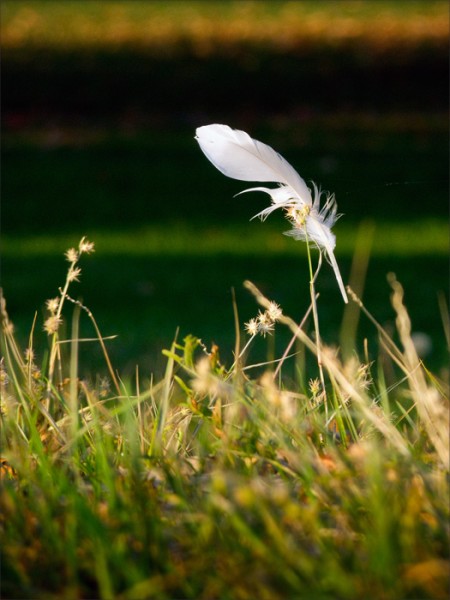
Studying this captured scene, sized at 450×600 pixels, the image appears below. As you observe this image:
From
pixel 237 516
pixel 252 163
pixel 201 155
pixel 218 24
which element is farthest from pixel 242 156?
pixel 218 24

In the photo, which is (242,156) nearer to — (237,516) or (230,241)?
(237,516)

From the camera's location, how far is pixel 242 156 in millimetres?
2010

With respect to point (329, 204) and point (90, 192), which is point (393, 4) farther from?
point (329, 204)

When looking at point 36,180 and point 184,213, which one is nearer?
point 184,213

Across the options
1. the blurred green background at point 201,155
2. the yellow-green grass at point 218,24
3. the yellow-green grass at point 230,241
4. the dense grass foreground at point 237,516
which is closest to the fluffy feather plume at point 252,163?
the dense grass foreground at point 237,516

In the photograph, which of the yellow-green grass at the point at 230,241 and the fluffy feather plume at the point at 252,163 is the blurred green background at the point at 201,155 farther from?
the fluffy feather plume at the point at 252,163

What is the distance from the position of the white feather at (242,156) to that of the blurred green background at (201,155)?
2.67m

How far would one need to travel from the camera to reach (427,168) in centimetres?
1067

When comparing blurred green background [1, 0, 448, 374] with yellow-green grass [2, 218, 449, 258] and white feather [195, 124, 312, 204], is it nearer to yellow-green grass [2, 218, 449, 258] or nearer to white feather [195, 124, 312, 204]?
yellow-green grass [2, 218, 449, 258]

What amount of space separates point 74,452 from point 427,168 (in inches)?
366

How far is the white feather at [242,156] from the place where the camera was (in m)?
2.00

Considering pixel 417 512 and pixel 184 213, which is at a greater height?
pixel 417 512

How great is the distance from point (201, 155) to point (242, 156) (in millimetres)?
9692

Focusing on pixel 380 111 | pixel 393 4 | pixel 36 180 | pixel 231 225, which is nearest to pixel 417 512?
pixel 231 225
